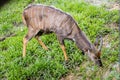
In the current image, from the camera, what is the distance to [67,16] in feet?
19.3

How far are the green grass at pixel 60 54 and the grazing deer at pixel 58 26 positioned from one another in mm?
271

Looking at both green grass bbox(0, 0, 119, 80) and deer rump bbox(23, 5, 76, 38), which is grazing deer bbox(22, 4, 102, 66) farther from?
green grass bbox(0, 0, 119, 80)

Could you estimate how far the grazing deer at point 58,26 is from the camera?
18.5 ft

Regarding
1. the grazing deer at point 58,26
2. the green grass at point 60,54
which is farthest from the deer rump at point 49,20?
the green grass at point 60,54

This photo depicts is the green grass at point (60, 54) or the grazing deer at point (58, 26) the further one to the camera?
the green grass at point (60, 54)

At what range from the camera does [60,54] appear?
646 centimetres

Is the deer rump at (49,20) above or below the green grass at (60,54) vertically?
above

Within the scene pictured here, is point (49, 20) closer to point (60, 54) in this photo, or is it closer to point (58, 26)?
point (58, 26)

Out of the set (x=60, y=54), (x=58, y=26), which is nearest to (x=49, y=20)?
(x=58, y=26)

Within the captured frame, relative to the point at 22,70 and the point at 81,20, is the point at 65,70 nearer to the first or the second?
the point at 22,70

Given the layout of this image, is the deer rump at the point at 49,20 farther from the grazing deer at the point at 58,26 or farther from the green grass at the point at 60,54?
the green grass at the point at 60,54

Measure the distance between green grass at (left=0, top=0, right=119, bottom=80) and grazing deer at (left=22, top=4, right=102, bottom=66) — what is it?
0.89 feet

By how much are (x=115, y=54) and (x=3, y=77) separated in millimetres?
2390

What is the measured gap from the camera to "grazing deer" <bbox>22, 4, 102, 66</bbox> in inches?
222
